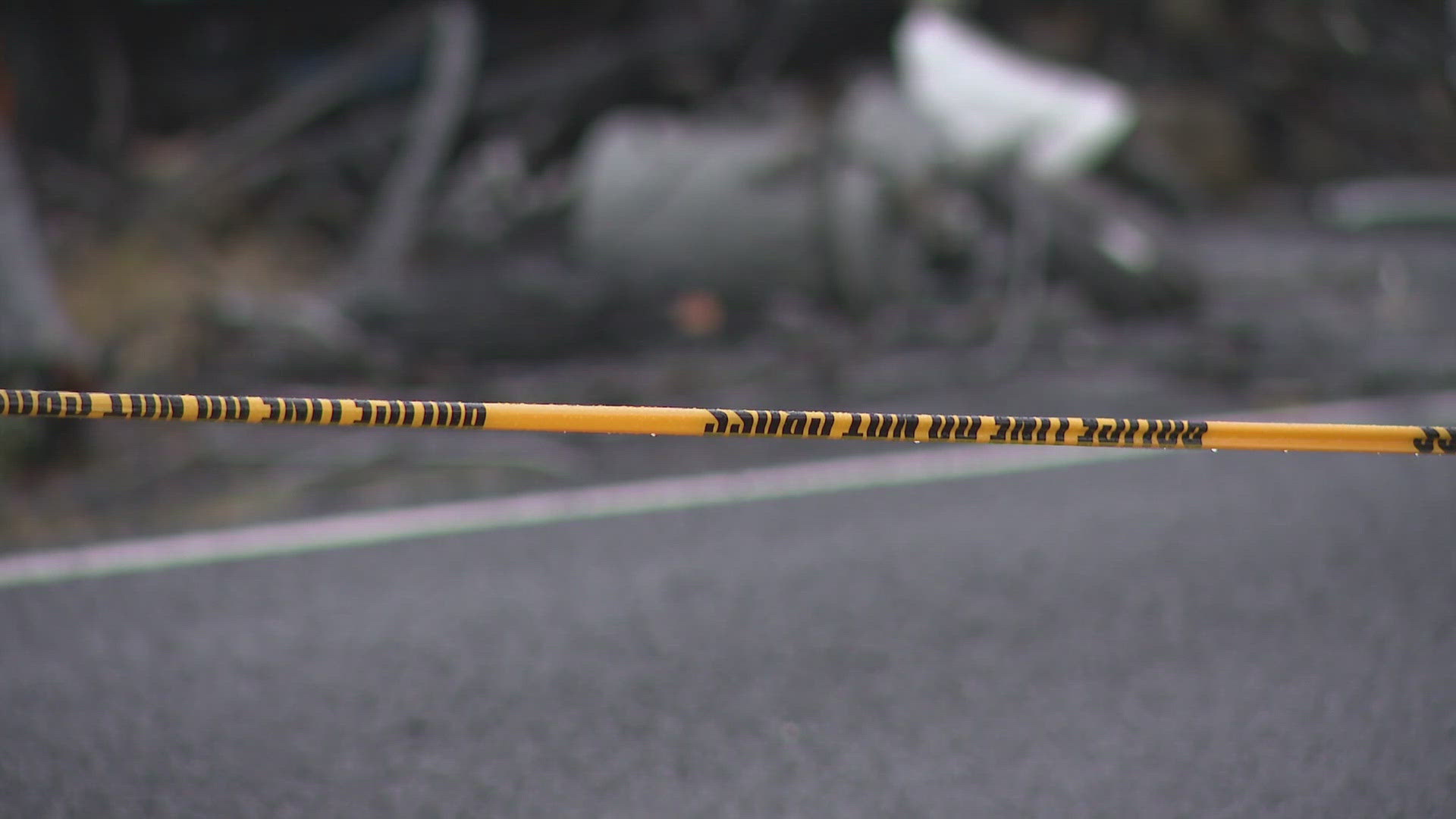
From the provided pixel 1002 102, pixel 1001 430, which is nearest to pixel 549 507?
pixel 1001 430

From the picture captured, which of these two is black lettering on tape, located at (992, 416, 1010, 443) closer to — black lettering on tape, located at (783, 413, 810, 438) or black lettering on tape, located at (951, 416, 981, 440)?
black lettering on tape, located at (951, 416, 981, 440)

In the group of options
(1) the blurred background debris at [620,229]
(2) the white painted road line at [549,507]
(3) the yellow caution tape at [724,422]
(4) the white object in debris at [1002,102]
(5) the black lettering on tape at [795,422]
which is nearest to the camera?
(3) the yellow caution tape at [724,422]

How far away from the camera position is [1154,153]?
1067 centimetres

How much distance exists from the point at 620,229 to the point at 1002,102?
312cm

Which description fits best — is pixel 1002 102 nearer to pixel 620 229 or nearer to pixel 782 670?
pixel 620 229

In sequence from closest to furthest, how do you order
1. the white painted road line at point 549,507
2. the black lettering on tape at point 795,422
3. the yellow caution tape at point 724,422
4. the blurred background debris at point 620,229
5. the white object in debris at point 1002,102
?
the yellow caution tape at point 724,422 < the black lettering on tape at point 795,422 < the white painted road line at point 549,507 < the blurred background debris at point 620,229 < the white object in debris at point 1002,102

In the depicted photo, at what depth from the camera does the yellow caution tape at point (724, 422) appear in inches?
89.1

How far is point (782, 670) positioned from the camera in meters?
3.15

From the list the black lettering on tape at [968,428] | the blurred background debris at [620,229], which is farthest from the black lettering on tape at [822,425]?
the blurred background debris at [620,229]

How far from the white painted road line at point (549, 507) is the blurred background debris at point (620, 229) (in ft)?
1.92

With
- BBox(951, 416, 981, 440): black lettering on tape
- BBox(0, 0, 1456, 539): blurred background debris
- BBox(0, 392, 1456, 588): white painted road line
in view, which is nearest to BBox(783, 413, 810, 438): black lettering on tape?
BBox(951, 416, 981, 440): black lettering on tape

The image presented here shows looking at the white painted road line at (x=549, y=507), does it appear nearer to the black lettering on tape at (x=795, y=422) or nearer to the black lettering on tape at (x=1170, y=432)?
the black lettering on tape at (x=795, y=422)

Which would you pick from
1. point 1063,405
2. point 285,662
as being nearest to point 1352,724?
point 285,662

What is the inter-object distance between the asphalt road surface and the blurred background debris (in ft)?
5.14
